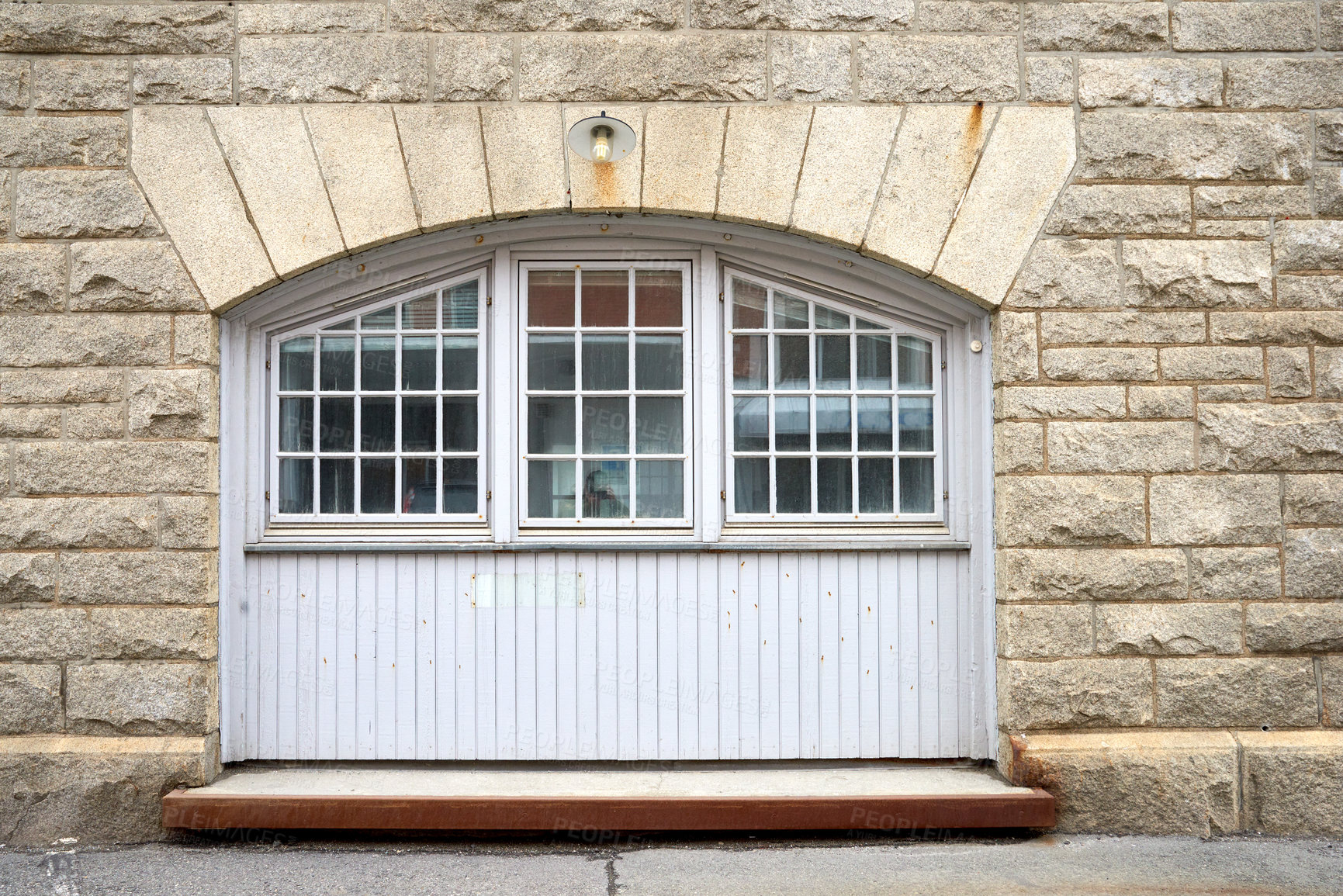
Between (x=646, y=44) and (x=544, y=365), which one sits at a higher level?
(x=646, y=44)

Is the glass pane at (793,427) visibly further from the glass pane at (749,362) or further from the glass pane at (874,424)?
the glass pane at (874,424)

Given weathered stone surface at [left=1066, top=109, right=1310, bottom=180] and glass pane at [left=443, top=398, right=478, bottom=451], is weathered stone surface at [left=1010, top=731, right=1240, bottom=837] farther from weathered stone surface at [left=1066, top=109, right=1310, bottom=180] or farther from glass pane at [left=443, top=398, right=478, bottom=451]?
glass pane at [left=443, top=398, right=478, bottom=451]

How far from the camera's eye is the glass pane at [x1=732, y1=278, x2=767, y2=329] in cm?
504

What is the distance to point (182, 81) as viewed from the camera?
466 cm

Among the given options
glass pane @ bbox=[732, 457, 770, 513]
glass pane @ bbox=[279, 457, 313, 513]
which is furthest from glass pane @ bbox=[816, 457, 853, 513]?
glass pane @ bbox=[279, 457, 313, 513]

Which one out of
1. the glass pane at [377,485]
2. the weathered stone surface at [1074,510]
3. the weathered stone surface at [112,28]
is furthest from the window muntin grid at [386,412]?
the weathered stone surface at [1074,510]

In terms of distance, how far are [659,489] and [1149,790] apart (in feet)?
8.92

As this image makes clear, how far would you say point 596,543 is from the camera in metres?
4.89

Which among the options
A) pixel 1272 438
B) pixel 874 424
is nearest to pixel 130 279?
pixel 874 424

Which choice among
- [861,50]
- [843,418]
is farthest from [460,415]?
[861,50]

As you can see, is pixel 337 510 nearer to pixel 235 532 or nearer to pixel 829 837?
pixel 235 532

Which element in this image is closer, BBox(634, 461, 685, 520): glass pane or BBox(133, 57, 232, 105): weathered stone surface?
BBox(133, 57, 232, 105): weathered stone surface

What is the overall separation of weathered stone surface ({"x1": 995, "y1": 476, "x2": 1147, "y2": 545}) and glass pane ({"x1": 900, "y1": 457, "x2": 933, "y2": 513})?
0.45 meters

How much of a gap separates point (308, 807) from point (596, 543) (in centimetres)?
179
